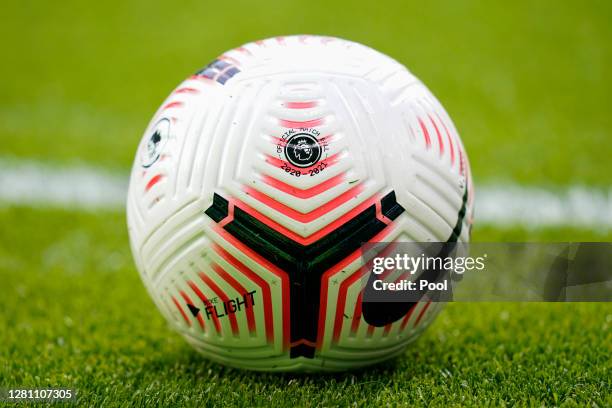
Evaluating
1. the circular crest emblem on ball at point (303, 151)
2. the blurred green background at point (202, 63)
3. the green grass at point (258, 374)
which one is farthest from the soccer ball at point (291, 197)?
the blurred green background at point (202, 63)

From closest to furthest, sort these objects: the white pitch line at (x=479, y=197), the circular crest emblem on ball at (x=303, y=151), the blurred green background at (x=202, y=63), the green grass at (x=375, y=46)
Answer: the circular crest emblem on ball at (x=303, y=151)
the blurred green background at (x=202, y=63)
the white pitch line at (x=479, y=197)
the green grass at (x=375, y=46)

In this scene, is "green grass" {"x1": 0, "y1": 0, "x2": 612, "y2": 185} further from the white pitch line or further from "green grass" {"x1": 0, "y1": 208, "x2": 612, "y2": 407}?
"green grass" {"x1": 0, "y1": 208, "x2": 612, "y2": 407}

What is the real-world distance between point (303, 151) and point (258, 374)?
1.02 m

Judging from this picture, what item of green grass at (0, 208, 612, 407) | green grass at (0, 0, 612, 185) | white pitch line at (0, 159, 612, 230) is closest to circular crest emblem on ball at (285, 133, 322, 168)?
green grass at (0, 208, 612, 407)

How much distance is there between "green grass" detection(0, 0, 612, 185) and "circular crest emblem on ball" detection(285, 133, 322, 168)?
11.8 feet

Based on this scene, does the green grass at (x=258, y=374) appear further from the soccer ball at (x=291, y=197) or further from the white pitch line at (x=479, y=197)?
the white pitch line at (x=479, y=197)

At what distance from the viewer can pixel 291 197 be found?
2.66m

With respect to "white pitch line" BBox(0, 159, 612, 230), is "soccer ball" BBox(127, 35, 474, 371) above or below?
above

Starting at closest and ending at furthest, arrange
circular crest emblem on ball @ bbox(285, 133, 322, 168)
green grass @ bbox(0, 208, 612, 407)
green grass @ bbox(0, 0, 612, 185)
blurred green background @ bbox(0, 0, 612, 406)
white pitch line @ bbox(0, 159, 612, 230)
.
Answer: circular crest emblem on ball @ bbox(285, 133, 322, 168) < green grass @ bbox(0, 208, 612, 407) < blurred green background @ bbox(0, 0, 612, 406) < white pitch line @ bbox(0, 159, 612, 230) < green grass @ bbox(0, 0, 612, 185)

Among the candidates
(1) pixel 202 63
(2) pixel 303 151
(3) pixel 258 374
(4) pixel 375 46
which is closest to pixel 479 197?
(3) pixel 258 374

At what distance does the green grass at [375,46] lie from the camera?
6789mm

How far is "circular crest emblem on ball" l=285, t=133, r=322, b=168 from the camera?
8.75 ft

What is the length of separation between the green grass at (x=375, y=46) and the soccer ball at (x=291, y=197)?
10.9 feet

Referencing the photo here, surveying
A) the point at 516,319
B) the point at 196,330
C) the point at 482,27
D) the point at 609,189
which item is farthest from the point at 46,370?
the point at 482,27
